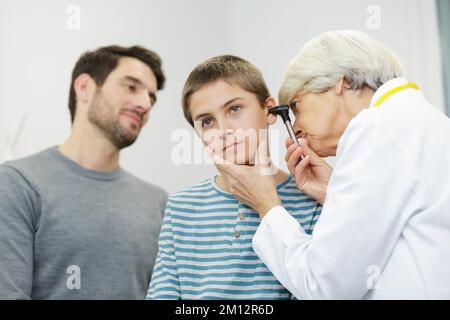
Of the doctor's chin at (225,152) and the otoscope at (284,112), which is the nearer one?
the doctor's chin at (225,152)

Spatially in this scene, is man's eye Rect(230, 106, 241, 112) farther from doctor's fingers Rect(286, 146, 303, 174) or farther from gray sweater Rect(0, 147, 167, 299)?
gray sweater Rect(0, 147, 167, 299)

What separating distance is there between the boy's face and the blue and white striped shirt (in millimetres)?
94

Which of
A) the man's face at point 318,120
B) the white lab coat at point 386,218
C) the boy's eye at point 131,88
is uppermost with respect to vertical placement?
the boy's eye at point 131,88

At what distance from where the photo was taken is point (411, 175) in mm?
744

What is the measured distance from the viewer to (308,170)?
3.39 ft

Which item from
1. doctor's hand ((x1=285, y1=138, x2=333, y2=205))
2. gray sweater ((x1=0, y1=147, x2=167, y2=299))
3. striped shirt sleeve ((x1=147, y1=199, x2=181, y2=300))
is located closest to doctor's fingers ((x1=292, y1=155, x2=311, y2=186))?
doctor's hand ((x1=285, y1=138, x2=333, y2=205))

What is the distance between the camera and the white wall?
1253mm

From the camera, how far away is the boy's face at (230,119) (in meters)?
1.01

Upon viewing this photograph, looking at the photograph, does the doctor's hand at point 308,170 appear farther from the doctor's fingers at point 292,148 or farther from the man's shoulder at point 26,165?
the man's shoulder at point 26,165

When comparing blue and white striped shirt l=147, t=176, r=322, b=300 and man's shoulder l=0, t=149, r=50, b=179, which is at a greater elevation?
man's shoulder l=0, t=149, r=50, b=179

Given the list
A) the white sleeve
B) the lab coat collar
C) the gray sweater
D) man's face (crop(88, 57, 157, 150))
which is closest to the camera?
the white sleeve

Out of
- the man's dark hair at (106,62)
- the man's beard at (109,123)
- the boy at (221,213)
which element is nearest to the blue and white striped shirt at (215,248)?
the boy at (221,213)

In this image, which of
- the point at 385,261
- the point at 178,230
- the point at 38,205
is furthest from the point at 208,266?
the point at 38,205
